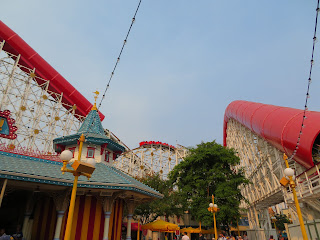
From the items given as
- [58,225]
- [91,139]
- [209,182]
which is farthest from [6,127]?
[209,182]

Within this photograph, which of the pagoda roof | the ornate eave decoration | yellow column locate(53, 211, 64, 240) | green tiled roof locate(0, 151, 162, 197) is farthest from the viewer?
the pagoda roof

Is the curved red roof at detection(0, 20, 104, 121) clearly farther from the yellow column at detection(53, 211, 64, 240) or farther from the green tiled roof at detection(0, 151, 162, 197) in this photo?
the yellow column at detection(53, 211, 64, 240)

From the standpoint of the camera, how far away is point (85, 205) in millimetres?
13906

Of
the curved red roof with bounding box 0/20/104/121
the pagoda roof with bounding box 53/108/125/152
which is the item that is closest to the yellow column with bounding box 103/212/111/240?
the pagoda roof with bounding box 53/108/125/152

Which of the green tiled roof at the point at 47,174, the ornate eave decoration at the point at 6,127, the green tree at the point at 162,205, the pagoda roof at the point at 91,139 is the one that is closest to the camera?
the green tiled roof at the point at 47,174

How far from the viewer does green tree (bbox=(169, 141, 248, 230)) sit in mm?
21172

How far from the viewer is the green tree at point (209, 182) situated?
Result: 2117 centimetres

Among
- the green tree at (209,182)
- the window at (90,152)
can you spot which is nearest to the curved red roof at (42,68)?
the window at (90,152)

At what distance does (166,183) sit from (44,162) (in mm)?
15711

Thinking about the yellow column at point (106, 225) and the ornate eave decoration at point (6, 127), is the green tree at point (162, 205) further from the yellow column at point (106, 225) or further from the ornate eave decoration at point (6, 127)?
the ornate eave decoration at point (6, 127)

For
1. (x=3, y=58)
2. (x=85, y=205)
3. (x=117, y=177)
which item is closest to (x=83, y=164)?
(x=117, y=177)

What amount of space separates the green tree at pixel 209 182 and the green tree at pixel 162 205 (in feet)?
4.67

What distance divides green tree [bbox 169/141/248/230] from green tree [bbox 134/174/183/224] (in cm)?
142

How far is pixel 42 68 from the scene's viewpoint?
25.7m
